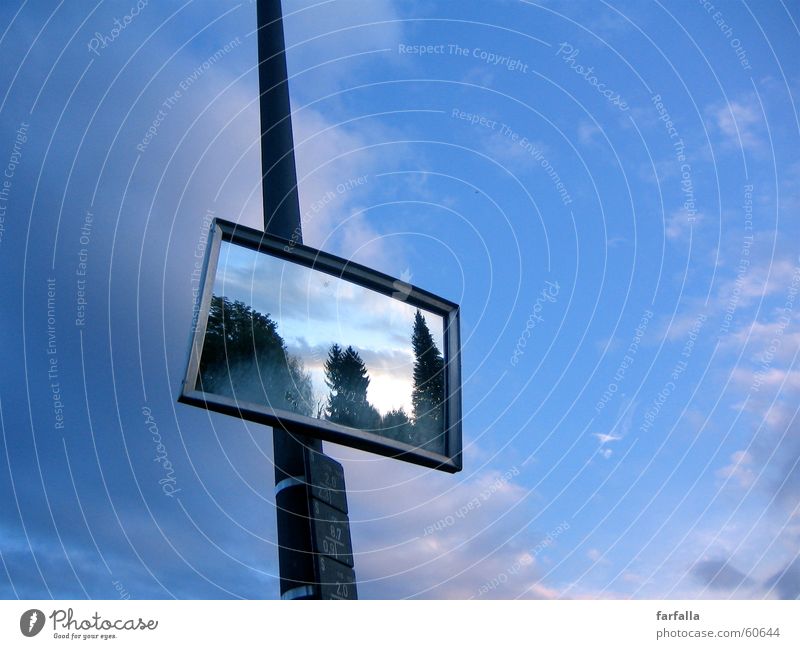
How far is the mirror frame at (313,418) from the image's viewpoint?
818cm

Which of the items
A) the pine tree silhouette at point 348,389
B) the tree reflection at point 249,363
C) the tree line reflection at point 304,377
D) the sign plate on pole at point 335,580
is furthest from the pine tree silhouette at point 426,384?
the sign plate on pole at point 335,580

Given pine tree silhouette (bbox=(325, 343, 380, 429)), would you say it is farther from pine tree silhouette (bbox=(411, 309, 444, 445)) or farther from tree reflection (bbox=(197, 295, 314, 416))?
pine tree silhouette (bbox=(411, 309, 444, 445))

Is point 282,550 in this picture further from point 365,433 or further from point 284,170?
point 284,170

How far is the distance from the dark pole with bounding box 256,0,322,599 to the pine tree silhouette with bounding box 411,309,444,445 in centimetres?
125

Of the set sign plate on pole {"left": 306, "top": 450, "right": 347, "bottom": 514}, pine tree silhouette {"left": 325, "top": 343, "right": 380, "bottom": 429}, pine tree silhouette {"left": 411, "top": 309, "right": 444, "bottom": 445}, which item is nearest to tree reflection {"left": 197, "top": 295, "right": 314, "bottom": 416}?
pine tree silhouette {"left": 325, "top": 343, "right": 380, "bottom": 429}

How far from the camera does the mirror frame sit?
818 centimetres

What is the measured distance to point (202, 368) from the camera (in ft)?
26.8

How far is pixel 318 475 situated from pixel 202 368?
5.09ft

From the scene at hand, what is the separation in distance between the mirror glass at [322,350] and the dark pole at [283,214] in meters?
0.62

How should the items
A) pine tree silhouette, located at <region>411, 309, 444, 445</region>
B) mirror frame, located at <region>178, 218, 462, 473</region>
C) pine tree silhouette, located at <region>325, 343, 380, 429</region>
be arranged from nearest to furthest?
mirror frame, located at <region>178, 218, 462, 473</region> → pine tree silhouette, located at <region>325, 343, 380, 429</region> → pine tree silhouette, located at <region>411, 309, 444, 445</region>

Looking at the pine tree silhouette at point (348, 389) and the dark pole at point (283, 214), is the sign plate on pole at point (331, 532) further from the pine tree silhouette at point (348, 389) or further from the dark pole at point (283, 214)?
the pine tree silhouette at point (348, 389)

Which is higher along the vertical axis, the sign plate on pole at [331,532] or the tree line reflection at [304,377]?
the tree line reflection at [304,377]

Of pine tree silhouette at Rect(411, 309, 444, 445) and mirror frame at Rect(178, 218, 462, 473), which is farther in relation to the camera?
pine tree silhouette at Rect(411, 309, 444, 445)

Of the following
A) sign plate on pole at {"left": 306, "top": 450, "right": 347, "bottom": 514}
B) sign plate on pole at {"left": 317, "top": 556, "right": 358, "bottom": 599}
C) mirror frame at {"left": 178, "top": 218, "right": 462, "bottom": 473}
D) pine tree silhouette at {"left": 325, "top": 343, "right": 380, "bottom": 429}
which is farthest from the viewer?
pine tree silhouette at {"left": 325, "top": 343, "right": 380, "bottom": 429}
